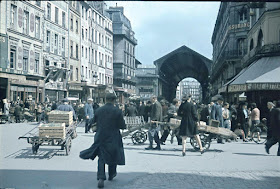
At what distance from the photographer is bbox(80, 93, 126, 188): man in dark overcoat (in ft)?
22.4

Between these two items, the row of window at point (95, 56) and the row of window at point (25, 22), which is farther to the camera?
the row of window at point (95, 56)

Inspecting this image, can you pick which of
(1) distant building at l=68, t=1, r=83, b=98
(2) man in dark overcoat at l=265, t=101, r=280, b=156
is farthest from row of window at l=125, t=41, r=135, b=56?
(2) man in dark overcoat at l=265, t=101, r=280, b=156

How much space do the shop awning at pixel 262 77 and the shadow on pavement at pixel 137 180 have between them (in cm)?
1078

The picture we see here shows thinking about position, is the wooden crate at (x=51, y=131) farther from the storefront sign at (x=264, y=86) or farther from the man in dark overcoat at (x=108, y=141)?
the storefront sign at (x=264, y=86)

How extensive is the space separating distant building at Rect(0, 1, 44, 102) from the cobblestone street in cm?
1697

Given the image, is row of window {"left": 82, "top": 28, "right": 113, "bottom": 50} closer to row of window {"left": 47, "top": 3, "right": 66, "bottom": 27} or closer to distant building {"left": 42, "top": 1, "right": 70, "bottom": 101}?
row of window {"left": 47, "top": 3, "right": 66, "bottom": 27}

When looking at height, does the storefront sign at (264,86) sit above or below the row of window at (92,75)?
below

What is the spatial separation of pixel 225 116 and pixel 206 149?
3785 millimetres

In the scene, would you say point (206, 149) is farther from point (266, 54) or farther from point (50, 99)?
point (50, 99)

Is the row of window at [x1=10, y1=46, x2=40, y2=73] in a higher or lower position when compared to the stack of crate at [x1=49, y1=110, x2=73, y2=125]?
higher

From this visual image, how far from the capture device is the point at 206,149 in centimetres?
1209

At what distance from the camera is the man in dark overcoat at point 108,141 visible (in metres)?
6.82

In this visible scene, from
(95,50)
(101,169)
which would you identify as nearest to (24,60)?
(95,50)

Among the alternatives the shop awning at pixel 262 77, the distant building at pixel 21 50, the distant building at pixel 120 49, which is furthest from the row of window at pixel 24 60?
the distant building at pixel 120 49
